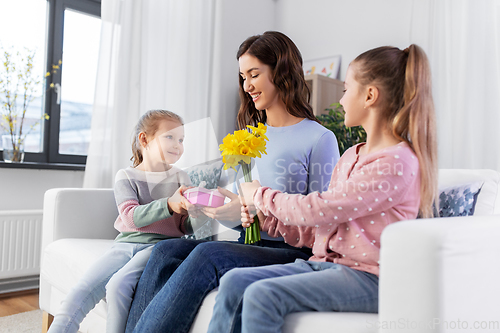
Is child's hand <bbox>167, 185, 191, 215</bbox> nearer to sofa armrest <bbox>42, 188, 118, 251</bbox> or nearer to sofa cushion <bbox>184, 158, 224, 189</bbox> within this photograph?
sofa cushion <bbox>184, 158, 224, 189</bbox>

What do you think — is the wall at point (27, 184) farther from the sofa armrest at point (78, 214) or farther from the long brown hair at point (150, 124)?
the long brown hair at point (150, 124)

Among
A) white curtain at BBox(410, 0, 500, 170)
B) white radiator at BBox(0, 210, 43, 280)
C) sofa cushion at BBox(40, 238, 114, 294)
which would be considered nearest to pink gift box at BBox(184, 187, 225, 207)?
sofa cushion at BBox(40, 238, 114, 294)

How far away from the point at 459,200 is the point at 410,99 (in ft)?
1.12

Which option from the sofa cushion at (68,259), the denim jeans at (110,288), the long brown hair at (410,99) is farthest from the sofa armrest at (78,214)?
the long brown hair at (410,99)

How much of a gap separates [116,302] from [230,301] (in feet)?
1.52

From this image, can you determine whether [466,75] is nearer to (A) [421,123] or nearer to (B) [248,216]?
(A) [421,123]

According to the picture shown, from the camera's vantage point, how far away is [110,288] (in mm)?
1210

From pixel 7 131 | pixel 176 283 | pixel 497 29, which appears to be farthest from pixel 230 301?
pixel 497 29

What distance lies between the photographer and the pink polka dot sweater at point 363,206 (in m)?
0.93

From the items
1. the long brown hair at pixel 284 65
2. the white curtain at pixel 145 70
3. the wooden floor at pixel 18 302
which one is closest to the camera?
the long brown hair at pixel 284 65

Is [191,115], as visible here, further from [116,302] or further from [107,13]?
[116,302]

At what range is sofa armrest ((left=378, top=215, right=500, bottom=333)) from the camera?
73 cm

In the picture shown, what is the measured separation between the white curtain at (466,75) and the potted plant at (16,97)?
2400mm

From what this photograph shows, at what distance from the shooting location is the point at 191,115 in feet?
10.1
